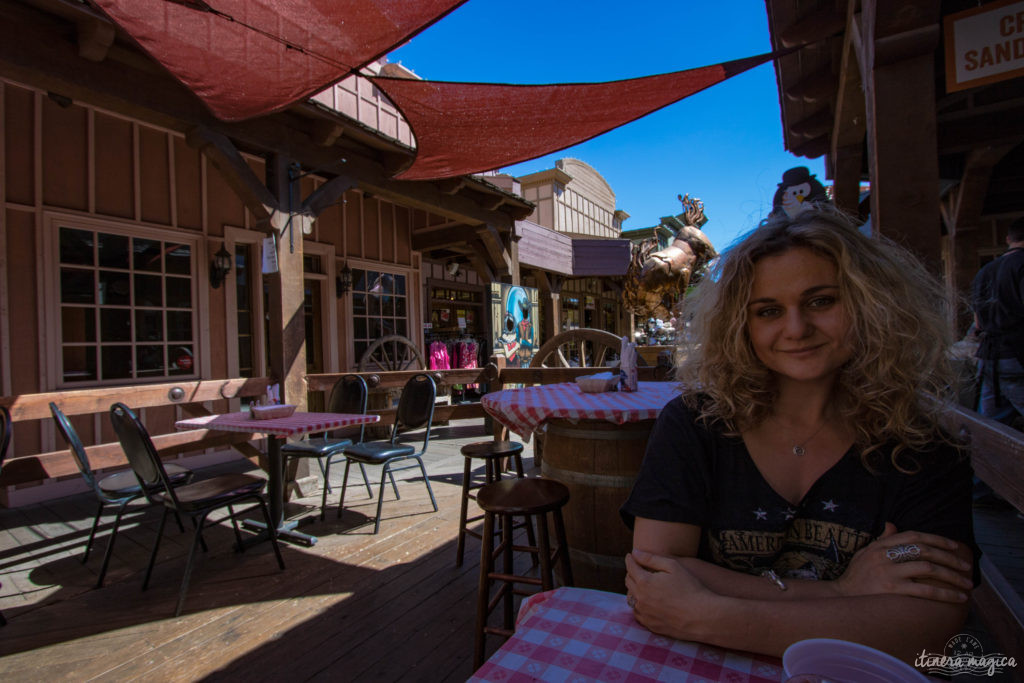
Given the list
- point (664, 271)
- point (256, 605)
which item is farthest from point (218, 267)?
point (664, 271)

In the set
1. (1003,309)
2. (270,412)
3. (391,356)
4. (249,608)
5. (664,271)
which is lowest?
(249,608)

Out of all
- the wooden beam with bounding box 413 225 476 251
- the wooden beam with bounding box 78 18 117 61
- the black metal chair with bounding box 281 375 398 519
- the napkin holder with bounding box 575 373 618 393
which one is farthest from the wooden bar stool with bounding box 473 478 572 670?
the wooden beam with bounding box 413 225 476 251

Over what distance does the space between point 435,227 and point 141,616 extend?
20.9ft

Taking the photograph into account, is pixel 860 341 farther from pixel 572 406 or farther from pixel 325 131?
pixel 325 131

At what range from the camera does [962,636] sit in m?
0.81

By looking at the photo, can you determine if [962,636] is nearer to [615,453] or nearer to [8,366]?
[615,453]

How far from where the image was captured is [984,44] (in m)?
2.30

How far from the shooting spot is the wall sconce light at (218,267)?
5.36 metres

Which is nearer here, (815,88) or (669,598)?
(669,598)

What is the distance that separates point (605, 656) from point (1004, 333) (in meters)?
3.53

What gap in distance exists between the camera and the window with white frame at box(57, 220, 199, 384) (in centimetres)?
449

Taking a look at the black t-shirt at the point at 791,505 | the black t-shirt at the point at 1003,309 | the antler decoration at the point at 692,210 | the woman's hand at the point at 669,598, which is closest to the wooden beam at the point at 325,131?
the black t-shirt at the point at 791,505

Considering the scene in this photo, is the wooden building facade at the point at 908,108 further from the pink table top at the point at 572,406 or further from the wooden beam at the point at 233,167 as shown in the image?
the wooden beam at the point at 233,167

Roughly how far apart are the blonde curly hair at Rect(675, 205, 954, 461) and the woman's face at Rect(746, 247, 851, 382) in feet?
0.08
